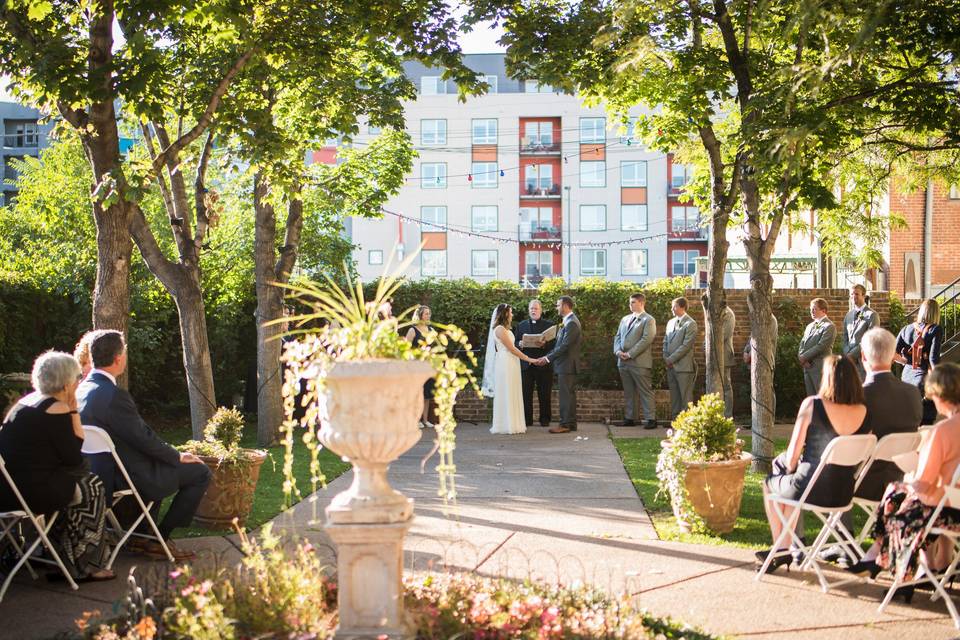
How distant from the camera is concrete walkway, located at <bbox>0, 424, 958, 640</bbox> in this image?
227 inches

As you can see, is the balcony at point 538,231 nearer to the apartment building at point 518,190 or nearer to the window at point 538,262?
the apartment building at point 518,190

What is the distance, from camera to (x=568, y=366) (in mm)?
16062

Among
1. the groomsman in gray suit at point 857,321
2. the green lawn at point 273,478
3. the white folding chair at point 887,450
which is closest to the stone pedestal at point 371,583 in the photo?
the green lawn at point 273,478

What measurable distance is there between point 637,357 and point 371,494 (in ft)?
40.2

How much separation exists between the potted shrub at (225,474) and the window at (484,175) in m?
50.8

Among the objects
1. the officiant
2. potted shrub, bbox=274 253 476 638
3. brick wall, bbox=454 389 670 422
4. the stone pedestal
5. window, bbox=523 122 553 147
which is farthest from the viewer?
window, bbox=523 122 553 147

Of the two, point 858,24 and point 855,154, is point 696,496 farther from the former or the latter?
point 855,154

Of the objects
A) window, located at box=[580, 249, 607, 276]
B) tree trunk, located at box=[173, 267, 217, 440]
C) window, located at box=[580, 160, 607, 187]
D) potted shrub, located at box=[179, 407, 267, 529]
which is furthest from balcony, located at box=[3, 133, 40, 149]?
potted shrub, located at box=[179, 407, 267, 529]

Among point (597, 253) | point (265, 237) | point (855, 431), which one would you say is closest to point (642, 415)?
point (265, 237)

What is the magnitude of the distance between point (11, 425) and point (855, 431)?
5.46 m

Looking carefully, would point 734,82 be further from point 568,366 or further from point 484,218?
point 484,218

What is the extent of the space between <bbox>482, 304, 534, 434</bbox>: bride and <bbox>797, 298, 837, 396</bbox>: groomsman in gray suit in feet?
13.7

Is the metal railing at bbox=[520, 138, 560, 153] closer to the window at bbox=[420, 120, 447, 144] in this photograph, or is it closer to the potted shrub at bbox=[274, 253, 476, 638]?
the window at bbox=[420, 120, 447, 144]

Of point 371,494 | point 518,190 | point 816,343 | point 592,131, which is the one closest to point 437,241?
point 518,190
